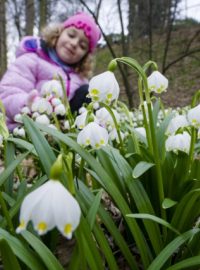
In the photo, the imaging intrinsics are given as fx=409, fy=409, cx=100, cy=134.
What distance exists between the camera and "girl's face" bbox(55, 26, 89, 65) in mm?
3725

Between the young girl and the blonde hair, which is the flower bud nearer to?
the young girl

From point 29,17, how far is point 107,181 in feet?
27.3

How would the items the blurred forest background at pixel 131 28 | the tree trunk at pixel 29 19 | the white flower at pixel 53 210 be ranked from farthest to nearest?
the tree trunk at pixel 29 19, the blurred forest background at pixel 131 28, the white flower at pixel 53 210

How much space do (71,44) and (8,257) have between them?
113 inches

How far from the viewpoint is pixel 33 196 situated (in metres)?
0.76

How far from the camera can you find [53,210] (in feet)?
2.41

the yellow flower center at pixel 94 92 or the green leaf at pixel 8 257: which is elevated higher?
the yellow flower center at pixel 94 92

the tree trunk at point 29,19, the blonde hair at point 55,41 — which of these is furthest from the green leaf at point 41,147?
the tree trunk at point 29,19

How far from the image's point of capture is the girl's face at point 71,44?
12.2 ft

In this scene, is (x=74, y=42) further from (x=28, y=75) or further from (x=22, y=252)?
(x=22, y=252)

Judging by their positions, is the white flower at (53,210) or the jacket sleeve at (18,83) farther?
the jacket sleeve at (18,83)

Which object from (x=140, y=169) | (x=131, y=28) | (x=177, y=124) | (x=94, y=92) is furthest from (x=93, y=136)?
(x=131, y=28)

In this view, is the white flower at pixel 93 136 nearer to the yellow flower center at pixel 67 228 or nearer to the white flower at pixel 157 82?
the white flower at pixel 157 82

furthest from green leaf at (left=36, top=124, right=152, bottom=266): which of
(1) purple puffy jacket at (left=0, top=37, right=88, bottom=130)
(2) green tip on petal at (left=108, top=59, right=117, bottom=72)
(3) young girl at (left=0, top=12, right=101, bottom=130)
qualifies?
(3) young girl at (left=0, top=12, right=101, bottom=130)
